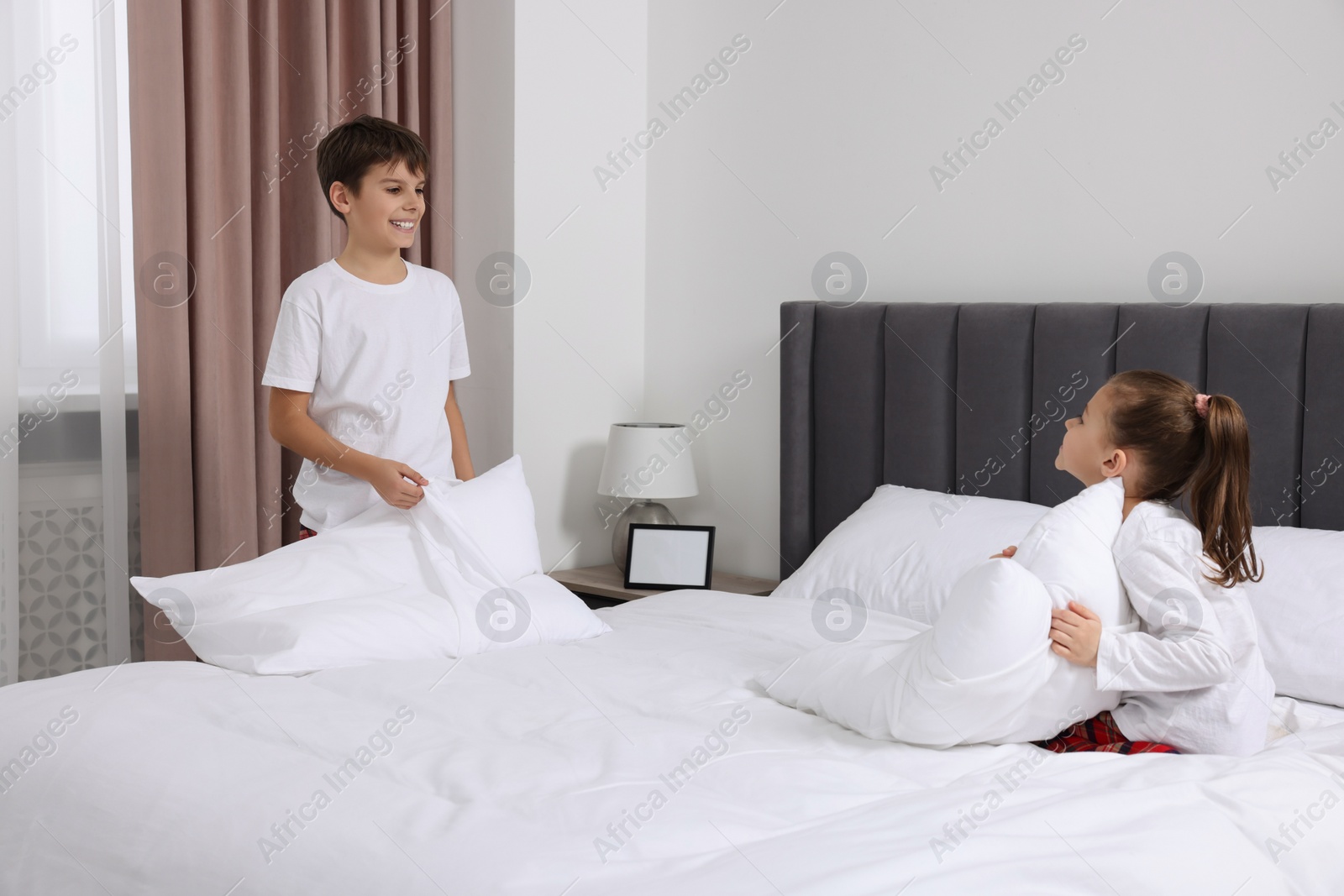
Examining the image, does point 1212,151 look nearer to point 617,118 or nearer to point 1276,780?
point 1276,780

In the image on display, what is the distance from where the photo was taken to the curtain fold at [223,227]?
98.6 inches

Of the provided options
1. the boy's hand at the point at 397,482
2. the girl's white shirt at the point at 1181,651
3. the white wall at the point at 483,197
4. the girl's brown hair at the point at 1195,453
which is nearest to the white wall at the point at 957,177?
the white wall at the point at 483,197

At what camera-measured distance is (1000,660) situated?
1.30 metres

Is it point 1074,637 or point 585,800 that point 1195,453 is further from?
point 585,800

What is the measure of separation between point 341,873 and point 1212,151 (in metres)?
2.10

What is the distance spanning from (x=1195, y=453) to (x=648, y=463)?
1674 millimetres

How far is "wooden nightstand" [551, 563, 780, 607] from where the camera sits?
2.87 meters

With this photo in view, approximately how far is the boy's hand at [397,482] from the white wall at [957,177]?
1.29 m

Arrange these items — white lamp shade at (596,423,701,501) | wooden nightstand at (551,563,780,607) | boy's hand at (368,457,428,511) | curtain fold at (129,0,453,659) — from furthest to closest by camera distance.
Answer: white lamp shade at (596,423,701,501), wooden nightstand at (551,563,780,607), curtain fold at (129,0,453,659), boy's hand at (368,457,428,511)

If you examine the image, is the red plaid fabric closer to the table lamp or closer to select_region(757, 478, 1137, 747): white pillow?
select_region(757, 478, 1137, 747): white pillow

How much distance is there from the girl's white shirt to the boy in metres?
1.31

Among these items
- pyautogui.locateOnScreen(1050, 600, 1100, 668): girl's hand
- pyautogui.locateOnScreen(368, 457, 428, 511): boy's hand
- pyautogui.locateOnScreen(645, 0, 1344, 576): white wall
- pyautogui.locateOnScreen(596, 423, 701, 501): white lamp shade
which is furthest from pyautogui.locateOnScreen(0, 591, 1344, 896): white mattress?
pyautogui.locateOnScreen(596, 423, 701, 501): white lamp shade

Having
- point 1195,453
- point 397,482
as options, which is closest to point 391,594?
point 397,482

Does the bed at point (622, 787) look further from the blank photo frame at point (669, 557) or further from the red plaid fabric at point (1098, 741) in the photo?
the blank photo frame at point (669, 557)
